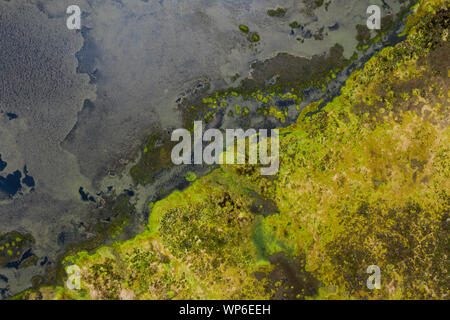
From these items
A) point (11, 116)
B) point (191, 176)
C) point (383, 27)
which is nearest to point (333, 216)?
point (191, 176)

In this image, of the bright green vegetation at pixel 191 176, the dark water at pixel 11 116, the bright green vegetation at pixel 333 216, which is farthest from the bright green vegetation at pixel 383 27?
the dark water at pixel 11 116

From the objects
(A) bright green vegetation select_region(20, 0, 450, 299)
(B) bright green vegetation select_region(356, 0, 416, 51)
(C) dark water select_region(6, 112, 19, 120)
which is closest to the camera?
(A) bright green vegetation select_region(20, 0, 450, 299)

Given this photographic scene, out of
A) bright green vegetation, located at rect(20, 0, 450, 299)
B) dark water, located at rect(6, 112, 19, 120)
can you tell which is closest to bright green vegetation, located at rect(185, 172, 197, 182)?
bright green vegetation, located at rect(20, 0, 450, 299)

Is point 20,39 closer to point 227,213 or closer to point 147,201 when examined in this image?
point 147,201

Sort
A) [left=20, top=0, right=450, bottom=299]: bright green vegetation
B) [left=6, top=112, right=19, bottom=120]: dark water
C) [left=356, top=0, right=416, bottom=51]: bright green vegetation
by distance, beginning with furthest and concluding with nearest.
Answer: [left=356, top=0, right=416, bottom=51]: bright green vegetation, [left=6, top=112, right=19, bottom=120]: dark water, [left=20, top=0, right=450, bottom=299]: bright green vegetation

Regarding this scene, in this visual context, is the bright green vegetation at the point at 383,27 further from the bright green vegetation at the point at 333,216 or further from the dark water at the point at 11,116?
the dark water at the point at 11,116

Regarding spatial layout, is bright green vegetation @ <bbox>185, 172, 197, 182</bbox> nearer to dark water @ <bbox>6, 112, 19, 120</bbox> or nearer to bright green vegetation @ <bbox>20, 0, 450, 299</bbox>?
bright green vegetation @ <bbox>20, 0, 450, 299</bbox>

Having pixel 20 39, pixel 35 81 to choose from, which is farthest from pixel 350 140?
pixel 20 39

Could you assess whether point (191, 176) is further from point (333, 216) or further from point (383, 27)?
point (383, 27)
